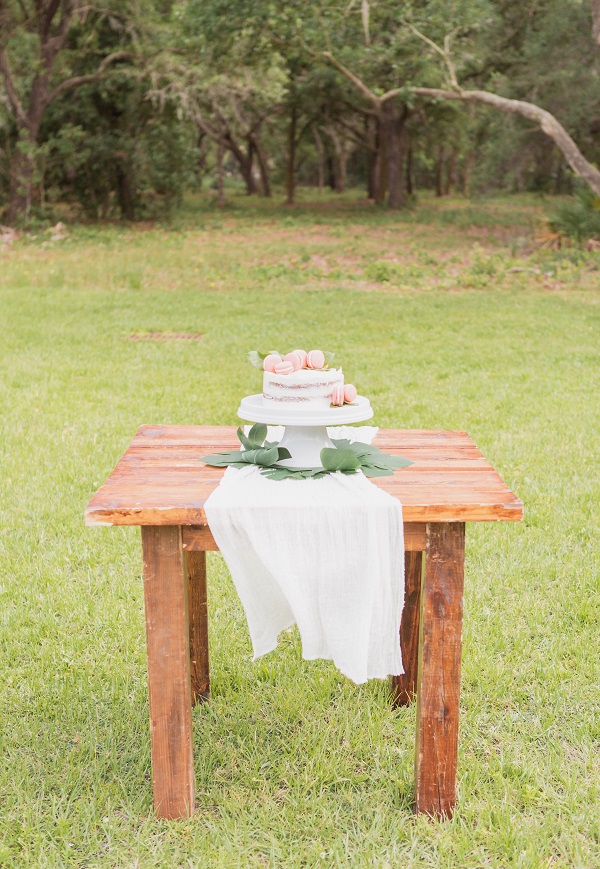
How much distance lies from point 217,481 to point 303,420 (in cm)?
30

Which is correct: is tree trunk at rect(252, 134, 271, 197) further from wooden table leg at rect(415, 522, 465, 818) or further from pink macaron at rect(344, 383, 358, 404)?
wooden table leg at rect(415, 522, 465, 818)

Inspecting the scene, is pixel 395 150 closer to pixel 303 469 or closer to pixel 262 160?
pixel 262 160

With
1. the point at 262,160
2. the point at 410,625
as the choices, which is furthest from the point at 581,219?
the point at 262,160

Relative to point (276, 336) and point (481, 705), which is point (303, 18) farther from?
point (481, 705)

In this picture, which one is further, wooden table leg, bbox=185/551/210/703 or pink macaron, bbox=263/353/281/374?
wooden table leg, bbox=185/551/210/703

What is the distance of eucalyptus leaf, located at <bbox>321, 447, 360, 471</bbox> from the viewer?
2580 mm

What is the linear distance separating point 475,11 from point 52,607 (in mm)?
16853

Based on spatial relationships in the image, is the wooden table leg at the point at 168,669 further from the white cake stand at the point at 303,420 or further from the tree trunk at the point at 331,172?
the tree trunk at the point at 331,172

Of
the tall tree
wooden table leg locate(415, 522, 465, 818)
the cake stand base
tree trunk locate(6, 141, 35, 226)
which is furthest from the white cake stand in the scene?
tree trunk locate(6, 141, 35, 226)

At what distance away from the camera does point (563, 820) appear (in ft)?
8.52

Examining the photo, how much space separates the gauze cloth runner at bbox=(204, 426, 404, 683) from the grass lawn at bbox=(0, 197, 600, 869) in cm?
55

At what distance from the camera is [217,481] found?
8.47 feet

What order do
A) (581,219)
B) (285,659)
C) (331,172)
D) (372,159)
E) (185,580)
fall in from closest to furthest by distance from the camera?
(185,580) < (285,659) < (581,219) < (372,159) < (331,172)

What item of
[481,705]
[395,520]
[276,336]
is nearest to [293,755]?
[481,705]
